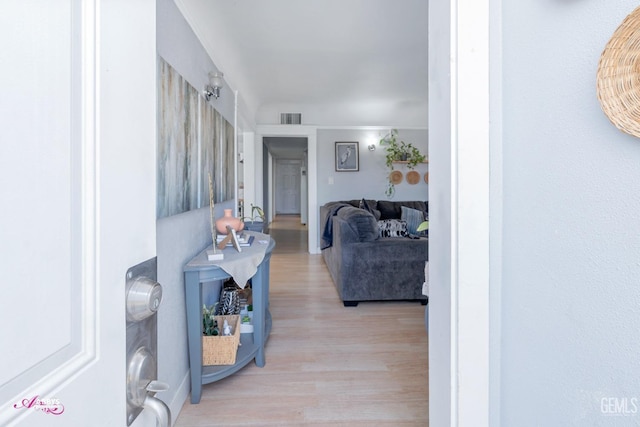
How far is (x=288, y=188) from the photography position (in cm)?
1336

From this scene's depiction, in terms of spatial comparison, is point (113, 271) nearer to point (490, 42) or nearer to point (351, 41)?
point (490, 42)

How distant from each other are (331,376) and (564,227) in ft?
5.38

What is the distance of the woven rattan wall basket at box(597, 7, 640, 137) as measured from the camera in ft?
1.66

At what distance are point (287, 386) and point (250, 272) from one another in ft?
2.23

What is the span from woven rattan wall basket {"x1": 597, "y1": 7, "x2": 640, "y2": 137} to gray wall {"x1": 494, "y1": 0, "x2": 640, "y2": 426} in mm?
22

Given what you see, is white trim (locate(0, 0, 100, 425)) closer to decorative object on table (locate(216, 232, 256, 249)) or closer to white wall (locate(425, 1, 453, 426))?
white wall (locate(425, 1, 453, 426))

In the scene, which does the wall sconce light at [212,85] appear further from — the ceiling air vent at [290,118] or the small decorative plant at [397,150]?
the small decorative plant at [397,150]

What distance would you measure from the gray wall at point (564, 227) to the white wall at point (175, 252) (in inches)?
52.9

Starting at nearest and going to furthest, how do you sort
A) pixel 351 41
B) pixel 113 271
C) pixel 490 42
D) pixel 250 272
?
1. pixel 113 271
2. pixel 490 42
3. pixel 250 272
4. pixel 351 41

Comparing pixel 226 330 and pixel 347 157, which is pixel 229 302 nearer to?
pixel 226 330

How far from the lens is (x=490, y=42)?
750 millimetres

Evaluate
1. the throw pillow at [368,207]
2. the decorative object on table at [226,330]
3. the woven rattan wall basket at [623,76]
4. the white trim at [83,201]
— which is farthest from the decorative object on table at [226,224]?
the throw pillow at [368,207]

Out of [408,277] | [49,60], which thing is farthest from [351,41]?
[49,60]

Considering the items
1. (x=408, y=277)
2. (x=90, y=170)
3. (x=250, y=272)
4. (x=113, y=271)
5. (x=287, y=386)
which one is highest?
(x=90, y=170)
